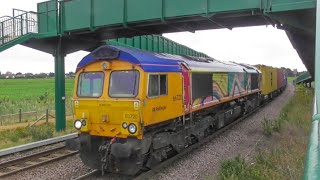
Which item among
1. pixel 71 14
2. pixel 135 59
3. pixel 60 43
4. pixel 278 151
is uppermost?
pixel 71 14

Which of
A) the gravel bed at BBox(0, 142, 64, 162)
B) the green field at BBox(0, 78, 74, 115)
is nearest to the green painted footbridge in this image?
the gravel bed at BBox(0, 142, 64, 162)

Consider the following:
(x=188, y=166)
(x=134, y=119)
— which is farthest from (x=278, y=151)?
(x=134, y=119)

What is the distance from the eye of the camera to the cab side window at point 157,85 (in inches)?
366

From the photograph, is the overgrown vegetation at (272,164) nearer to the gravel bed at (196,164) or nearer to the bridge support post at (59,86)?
the gravel bed at (196,164)

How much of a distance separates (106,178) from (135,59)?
10.2 feet

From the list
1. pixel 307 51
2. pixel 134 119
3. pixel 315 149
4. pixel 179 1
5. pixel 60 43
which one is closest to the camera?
pixel 315 149

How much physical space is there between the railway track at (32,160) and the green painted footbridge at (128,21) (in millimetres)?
5791

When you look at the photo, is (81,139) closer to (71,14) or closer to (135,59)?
(135,59)

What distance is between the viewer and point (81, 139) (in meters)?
9.31

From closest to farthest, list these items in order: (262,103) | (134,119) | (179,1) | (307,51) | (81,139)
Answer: (134,119) → (81,139) → (179,1) → (307,51) → (262,103)

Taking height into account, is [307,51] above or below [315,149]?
above

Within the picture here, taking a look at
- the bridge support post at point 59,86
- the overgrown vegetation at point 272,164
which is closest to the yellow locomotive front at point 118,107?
the overgrown vegetation at point 272,164

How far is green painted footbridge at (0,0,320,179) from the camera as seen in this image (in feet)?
44.0

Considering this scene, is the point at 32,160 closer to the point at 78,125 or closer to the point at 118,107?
the point at 78,125
